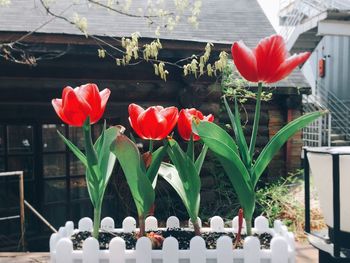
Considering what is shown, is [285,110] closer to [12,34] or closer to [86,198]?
[86,198]

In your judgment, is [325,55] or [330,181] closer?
[330,181]

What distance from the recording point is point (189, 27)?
19.1ft

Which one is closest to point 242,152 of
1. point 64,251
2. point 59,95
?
point 64,251

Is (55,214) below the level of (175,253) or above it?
below

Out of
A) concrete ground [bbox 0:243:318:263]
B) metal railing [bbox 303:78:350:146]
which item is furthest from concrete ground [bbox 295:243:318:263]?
metal railing [bbox 303:78:350:146]

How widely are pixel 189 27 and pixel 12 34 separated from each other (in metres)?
2.90

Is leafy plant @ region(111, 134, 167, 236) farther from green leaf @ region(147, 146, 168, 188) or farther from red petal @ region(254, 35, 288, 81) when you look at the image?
red petal @ region(254, 35, 288, 81)

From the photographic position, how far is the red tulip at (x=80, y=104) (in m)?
1.04

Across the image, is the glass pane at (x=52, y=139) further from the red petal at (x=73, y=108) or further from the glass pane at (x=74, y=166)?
the red petal at (x=73, y=108)

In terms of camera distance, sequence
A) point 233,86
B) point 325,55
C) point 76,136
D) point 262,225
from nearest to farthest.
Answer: point 262,225 → point 76,136 → point 233,86 → point 325,55

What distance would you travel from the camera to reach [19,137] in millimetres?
4504

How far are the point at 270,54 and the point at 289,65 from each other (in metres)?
0.06

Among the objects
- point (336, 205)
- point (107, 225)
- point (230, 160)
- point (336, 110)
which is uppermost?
point (336, 110)

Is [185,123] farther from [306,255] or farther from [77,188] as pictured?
[77,188]
